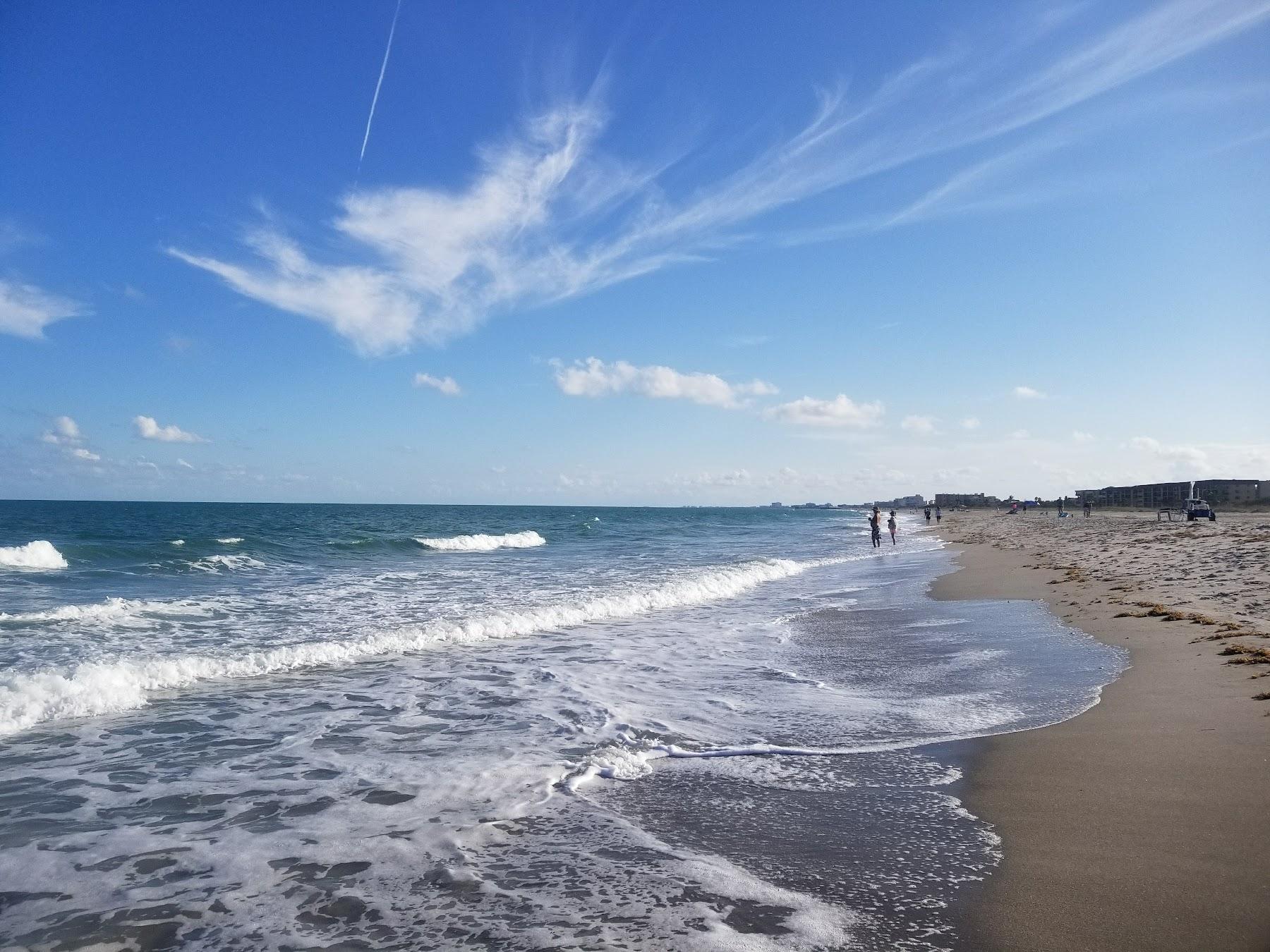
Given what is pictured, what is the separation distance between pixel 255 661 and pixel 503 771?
623 cm

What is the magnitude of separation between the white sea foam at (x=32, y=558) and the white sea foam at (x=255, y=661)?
20435 mm

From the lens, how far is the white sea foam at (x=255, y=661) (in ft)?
26.7

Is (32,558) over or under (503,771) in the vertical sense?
over

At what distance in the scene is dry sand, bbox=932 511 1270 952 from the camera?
3316 mm

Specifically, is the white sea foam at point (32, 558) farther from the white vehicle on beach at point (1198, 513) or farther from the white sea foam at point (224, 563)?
the white vehicle on beach at point (1198, 513)

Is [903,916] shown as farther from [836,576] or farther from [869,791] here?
[836,576]

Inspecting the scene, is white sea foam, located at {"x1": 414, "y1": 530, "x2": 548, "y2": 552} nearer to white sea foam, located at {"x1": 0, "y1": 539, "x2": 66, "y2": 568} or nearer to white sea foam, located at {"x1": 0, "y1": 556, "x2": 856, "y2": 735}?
white sea foam, located at {"x1": 0, "y1": 539, "x2": 66, "y2": 568}

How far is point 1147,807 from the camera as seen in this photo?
457cm

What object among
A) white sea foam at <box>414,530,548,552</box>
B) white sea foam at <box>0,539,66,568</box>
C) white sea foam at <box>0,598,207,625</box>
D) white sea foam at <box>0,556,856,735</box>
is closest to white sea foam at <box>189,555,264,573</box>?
white sea foam at <box>0,539,66,568</box>

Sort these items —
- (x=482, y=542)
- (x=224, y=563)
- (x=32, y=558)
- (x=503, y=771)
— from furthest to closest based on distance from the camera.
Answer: (x=482, y=542) < (x=32, y=558) < (x=224, y=563) < (x=503, y=771)

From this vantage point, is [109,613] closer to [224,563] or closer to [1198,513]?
[224,563]

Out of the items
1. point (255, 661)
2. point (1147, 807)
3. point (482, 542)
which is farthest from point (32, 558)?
point (1147, 807)

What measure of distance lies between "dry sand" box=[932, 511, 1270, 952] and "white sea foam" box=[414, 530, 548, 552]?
34107mm

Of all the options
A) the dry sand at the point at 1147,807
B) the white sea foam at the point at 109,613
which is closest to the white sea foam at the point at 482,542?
the white sea foam at the point at 109,613
